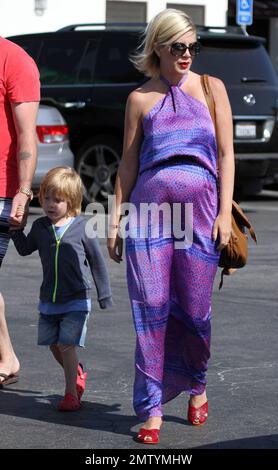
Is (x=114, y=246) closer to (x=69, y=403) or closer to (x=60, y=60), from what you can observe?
(x=69, y=403)

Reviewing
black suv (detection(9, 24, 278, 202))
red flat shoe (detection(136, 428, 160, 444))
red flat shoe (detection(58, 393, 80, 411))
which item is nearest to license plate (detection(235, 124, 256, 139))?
black suv (detection(9, 24, 278, 202))

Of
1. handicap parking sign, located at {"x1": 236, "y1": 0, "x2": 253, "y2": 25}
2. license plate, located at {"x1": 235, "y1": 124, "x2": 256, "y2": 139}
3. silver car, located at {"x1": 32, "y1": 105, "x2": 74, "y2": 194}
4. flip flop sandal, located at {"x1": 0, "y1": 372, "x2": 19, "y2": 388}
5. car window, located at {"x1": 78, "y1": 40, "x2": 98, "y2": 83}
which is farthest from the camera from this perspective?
handicap parking sign, located at {"x1": 236, "y1": 0, "x2": 253, "y2": 25}

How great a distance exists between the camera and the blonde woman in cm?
616

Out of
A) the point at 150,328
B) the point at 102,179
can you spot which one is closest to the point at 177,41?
the point at 150,328

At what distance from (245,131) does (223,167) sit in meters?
10.3

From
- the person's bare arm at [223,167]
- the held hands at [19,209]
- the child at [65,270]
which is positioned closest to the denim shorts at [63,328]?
the child at [65,270]

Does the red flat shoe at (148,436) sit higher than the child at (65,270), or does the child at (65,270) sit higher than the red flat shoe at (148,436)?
the child at (65,270)

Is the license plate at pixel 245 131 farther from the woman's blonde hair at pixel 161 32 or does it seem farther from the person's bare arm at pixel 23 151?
the woman's blonde hair at pixel 161 32

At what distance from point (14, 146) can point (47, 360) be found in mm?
1511

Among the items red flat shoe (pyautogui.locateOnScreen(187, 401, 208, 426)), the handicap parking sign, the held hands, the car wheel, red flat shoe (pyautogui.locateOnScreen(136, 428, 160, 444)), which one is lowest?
the handicap parking sign

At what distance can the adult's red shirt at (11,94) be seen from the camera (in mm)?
6750

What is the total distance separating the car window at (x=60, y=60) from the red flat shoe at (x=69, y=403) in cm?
1056

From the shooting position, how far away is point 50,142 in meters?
16.0

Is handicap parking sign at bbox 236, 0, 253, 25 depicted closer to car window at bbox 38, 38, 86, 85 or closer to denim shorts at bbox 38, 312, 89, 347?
car window at bbox 38, 38, 86, 85
